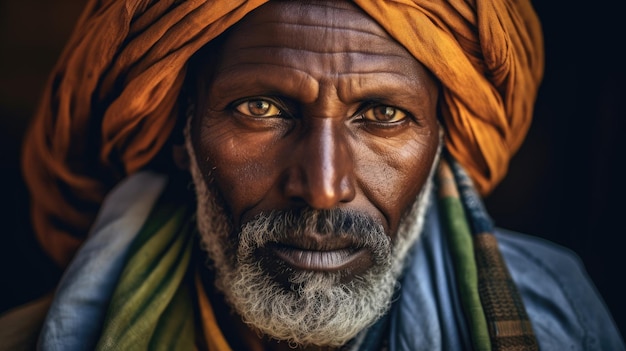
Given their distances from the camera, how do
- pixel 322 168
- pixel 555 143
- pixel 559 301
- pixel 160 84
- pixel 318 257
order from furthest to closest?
pixel 555 143, pixel 559 301, pixel 160 84, pixel 318 257, pixel 322 168

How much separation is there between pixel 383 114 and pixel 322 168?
0.97 ft

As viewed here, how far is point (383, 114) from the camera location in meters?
1.70

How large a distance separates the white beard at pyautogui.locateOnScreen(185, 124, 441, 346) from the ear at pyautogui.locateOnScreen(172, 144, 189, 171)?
0.35 ft

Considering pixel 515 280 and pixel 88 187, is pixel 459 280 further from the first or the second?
pixel 88 187

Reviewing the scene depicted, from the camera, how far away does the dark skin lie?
1.59m

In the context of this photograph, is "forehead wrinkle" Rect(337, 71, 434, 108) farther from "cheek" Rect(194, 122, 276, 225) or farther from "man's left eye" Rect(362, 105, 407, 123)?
"cheek" Rect(194, 122, 276, 225)

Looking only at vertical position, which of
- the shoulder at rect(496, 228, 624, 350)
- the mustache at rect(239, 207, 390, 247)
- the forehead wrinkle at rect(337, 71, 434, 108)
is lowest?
the shoulder at rect(496, 228, 624, 350)

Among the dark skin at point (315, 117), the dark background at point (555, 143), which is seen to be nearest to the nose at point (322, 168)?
the dark skin at point (315, 117)

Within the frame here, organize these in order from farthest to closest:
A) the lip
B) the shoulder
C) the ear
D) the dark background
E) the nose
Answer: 1. the dark background
2. the ear
3. the shoulder
4. the lip
5. the nose

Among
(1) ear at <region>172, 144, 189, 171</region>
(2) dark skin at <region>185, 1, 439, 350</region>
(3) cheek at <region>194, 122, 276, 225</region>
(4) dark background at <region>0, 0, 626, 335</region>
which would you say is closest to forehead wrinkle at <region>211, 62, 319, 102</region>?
(2) dark skin at <region>185, 1, 439, 350</region>

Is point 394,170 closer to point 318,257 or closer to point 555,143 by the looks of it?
point 318,257

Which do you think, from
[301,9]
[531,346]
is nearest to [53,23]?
[301,9]

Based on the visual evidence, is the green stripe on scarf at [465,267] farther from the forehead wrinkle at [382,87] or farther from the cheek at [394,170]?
the forehead wrinkle at [382,87]

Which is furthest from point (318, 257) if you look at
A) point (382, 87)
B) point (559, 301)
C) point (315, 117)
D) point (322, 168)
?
point (559, 301)
